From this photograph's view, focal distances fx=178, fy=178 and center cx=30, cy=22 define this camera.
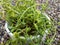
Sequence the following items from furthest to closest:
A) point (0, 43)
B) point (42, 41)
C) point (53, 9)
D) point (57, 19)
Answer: point (53, 9) < point (57, 19) < point (0, 43) < point (42, 41)

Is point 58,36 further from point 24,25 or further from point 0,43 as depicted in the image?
point 0,43

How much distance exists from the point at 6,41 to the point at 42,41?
0.94 ft

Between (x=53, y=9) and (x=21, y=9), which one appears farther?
(x=53, y=9)

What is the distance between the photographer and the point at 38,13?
1.38m

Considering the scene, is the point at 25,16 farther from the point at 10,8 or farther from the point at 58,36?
the point at 58,36

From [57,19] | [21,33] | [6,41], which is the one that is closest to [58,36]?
[57,19]

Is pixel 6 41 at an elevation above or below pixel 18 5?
below

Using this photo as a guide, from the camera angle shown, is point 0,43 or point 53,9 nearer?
point 0,43

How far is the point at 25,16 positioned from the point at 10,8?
0.45ft

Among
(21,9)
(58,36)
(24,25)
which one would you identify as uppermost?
(21,9)


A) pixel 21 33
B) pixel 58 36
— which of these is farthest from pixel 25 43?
pixel 58 36

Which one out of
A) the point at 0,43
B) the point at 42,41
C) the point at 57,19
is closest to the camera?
the point at 42,41

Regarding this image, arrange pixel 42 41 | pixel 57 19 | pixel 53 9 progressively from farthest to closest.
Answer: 1. pixel 53 9
2. pixel 57 19
3. pixel 42 41

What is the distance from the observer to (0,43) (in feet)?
4.38
